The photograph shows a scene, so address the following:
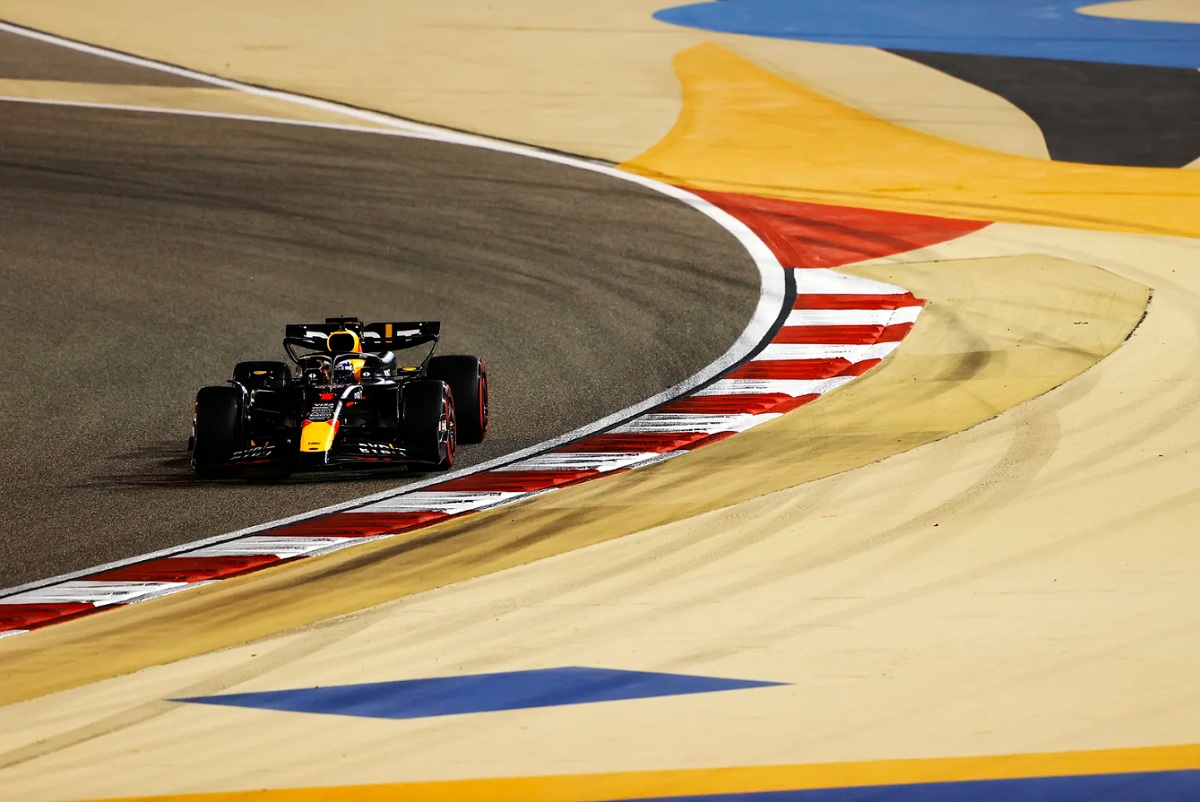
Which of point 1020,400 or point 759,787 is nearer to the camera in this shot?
point 759,787

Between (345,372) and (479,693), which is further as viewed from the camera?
(345,372)

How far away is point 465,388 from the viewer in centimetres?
866

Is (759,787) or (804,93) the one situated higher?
(804,93)

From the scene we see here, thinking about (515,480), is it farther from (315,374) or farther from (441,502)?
(315,374)

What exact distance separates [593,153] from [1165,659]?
39.4ft

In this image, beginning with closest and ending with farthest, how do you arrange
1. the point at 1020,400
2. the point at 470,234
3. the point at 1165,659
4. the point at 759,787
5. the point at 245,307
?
the point at 759,787, the point at 1165,659, the point at 1020,400, the point at 245,307, the point at 470,234

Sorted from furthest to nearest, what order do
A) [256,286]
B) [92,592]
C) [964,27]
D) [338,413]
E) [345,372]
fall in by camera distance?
[964,27] < [256,286] < [345,372] < [338,413] < [92,592]

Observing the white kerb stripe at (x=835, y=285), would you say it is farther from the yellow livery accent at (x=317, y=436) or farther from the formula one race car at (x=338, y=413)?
the yellow livery accent at (x=317, y=436)

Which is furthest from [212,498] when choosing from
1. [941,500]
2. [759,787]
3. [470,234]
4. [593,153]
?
[593,153]

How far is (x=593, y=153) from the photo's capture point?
1684 centimetres

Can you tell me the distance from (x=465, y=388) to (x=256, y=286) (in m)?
4.21

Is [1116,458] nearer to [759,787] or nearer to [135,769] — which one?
[759,787]

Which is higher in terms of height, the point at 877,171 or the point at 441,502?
the point at 877,171

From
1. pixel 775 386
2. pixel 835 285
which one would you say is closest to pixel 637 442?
pixel 775 386
